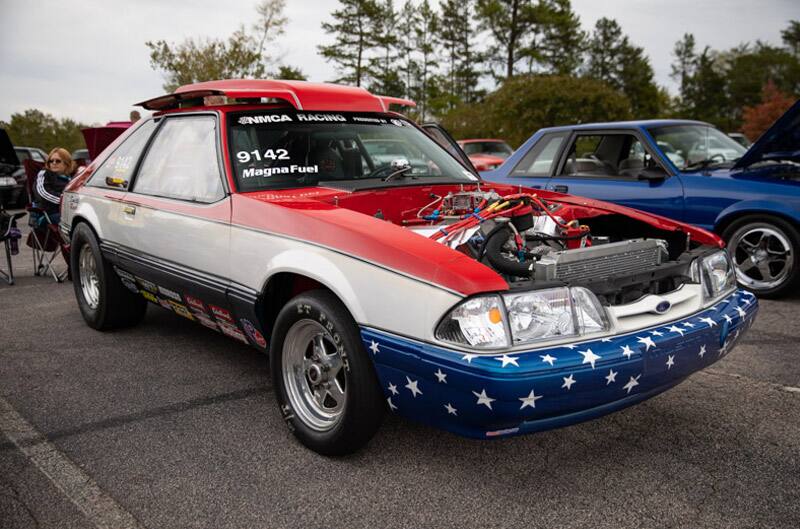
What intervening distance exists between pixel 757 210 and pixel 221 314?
432 cm

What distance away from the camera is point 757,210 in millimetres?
5273

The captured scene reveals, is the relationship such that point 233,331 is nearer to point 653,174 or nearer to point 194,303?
point 194,303

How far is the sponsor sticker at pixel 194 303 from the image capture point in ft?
11.2

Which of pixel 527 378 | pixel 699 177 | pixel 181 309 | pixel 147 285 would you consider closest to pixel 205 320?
pixel 181 309

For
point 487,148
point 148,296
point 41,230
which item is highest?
point 487,148

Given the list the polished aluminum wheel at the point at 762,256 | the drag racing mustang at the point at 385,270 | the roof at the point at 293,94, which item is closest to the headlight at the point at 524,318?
the drag racing mustang at the point at 385,270

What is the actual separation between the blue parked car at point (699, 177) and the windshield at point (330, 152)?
7.85 feet

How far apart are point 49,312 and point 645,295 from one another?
464 centimetres

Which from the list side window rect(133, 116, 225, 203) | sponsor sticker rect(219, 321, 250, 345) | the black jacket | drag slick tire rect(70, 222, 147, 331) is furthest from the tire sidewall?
the black jacket

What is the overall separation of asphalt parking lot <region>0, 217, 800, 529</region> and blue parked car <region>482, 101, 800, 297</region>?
1840 millimetres

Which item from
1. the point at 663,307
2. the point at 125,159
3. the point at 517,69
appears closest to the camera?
the point at 663,307

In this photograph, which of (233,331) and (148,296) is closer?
(233,331)

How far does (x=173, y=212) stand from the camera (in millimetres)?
3508

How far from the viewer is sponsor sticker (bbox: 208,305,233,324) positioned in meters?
3.23
